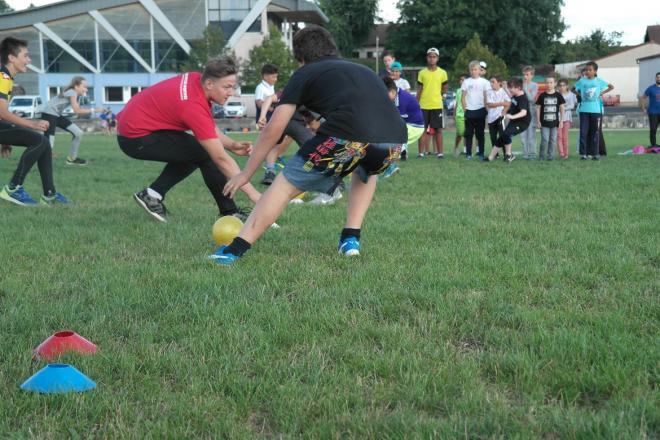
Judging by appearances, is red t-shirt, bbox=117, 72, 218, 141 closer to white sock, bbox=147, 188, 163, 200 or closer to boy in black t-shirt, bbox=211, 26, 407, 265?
white sock, bbox=147, 188, 163, 200

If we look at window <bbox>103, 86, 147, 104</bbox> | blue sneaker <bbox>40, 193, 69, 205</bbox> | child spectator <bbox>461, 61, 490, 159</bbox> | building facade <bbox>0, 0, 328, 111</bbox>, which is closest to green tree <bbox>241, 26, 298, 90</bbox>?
building facade <bbox>0, 0, 328, 111</bbox>

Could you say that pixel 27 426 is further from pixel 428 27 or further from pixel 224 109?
pixel 428 27

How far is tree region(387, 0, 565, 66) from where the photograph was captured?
2795 inches

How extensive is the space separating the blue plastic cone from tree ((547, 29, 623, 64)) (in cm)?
7938

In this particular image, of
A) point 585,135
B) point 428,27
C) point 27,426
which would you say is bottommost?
point 27,426

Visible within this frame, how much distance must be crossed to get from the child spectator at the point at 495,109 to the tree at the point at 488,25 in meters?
59.1

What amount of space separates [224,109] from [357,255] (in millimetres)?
45349

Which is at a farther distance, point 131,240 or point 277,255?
point 131,240

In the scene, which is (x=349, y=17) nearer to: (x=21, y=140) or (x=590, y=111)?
(x=590, y=111)

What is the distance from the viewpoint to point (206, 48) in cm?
5684

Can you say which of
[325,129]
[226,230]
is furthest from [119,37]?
[325,129]

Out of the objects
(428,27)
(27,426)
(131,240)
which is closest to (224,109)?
(428,27)

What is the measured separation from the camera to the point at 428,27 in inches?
2908

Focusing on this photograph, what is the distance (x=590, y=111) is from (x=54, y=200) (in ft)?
35.1
